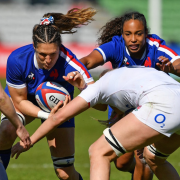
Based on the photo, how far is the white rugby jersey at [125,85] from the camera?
3691mm

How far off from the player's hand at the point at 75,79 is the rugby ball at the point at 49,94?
1.38 ft

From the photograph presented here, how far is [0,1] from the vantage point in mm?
25031

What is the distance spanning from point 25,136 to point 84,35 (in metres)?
19.9

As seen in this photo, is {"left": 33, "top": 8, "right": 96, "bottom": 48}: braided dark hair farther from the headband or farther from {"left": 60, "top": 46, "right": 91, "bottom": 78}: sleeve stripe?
{"left": 60, "top": 46, "right": 91, "bottom": 78}: sleeve stripe

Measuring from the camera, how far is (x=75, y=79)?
4230 mm

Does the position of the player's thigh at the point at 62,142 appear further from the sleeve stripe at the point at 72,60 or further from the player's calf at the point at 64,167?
the sleeve stripe at the point at 72,60

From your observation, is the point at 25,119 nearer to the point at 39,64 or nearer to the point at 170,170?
the point at 39,64

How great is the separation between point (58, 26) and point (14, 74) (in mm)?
904

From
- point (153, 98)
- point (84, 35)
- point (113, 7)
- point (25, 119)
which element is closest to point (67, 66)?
point (25, 119)

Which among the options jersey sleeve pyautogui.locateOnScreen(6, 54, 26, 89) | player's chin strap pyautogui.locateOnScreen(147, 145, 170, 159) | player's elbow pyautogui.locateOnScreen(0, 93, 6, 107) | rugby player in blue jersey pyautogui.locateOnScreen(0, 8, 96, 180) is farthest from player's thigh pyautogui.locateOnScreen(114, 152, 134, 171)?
player's elbow pyautogui.locateOnScreen(0, 93, 6, 107)

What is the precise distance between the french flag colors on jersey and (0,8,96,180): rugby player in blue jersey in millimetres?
499

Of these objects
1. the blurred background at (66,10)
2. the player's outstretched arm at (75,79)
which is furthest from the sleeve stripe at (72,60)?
the blurred background at (66,10)

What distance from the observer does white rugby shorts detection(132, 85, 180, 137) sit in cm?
358

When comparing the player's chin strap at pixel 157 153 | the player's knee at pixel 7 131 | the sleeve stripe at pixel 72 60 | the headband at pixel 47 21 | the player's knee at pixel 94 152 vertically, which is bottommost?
the player's chin strap at pixel 157 153
